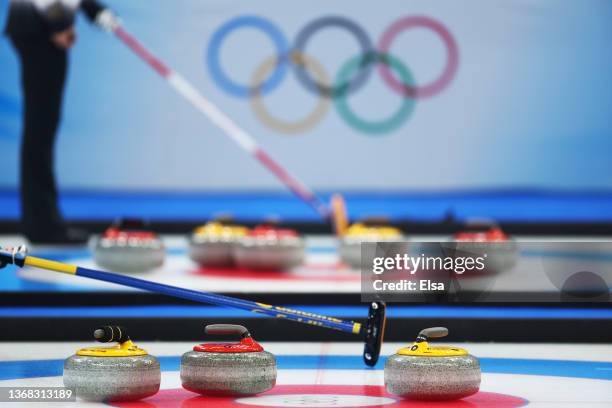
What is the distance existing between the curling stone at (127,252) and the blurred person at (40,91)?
1073 millimetres

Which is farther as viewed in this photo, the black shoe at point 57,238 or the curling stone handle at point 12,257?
the black shoe at point 57,238

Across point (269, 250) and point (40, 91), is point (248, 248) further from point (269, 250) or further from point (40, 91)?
point (40, 91)

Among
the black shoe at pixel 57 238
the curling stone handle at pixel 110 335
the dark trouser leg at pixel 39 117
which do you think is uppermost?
the dark trouser leg at pixel 39 117

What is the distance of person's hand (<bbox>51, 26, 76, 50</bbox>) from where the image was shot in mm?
5930

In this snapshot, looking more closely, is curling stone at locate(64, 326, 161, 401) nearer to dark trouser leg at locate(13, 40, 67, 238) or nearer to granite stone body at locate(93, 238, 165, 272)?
granite stone body at locate(93, 238, 165, 272)

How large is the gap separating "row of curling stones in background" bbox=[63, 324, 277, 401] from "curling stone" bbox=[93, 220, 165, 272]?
7.31 feet

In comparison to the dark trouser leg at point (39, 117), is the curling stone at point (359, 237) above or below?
below

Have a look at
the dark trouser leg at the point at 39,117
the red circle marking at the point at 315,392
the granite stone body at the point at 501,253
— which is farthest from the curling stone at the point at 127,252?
the red circle marking at the point at 315,392

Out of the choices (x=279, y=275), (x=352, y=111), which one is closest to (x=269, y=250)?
(x=279, y=275)

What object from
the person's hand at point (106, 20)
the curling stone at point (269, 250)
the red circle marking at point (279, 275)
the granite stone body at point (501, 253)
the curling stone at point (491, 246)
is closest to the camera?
the curling stone at point (491, 246)

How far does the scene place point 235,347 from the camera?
9.31ft

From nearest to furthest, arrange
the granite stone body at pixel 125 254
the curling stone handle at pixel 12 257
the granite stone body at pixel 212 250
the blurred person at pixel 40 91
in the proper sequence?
the curling stone handle at pixel 12 257 → the granite stone body at pixel 125 254 → the granite stone body at pixel 212 250 → the blurred person at pixel 40 91

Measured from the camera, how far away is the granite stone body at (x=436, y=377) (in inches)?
108

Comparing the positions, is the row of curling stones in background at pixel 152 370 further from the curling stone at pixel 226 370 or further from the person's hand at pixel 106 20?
the person's hand at pixel 106 20
